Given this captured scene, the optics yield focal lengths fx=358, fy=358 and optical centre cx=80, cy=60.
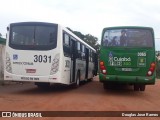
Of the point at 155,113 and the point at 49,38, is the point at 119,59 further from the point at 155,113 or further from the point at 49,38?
the point at 155,113

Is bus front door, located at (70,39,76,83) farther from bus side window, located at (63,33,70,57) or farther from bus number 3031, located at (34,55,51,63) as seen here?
bus number 3031, located at (34,55,51,63)

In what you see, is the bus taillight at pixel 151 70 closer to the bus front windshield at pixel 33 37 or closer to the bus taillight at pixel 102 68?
the bus taillight at pixel 102 68

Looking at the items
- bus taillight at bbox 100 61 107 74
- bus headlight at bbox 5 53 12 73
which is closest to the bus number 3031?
bus headlight at bbox 5 53 12 73

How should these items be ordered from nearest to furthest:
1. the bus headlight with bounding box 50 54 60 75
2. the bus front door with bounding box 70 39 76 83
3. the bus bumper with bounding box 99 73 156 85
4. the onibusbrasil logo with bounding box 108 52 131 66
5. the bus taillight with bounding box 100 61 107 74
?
the bus headlight with bounding box 50 54 60 75 < the bus bumper with bounding box 99 73 156 85 < the onibusbrasil logo with bounding box 108 52 131 66 < the bus taillight with bounding box 100 61 107 74 < the bus front door with bounding box 70 39 76 83

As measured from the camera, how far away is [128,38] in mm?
15852

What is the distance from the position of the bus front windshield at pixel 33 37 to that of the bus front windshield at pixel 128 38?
2.55m

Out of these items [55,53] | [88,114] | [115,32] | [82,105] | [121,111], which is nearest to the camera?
[88,114]

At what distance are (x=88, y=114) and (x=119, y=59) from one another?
598 cm

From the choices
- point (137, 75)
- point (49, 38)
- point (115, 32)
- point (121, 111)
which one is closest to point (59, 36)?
point (49, 38)

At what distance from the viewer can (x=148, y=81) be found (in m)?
15.3

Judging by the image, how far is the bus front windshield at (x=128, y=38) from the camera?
1566 centimetres

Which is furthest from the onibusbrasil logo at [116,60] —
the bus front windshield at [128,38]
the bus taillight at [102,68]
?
the bus front windshield at [128,38]

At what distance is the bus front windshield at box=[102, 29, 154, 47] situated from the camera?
15656 millimetres

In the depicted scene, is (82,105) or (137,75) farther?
(137,75)
